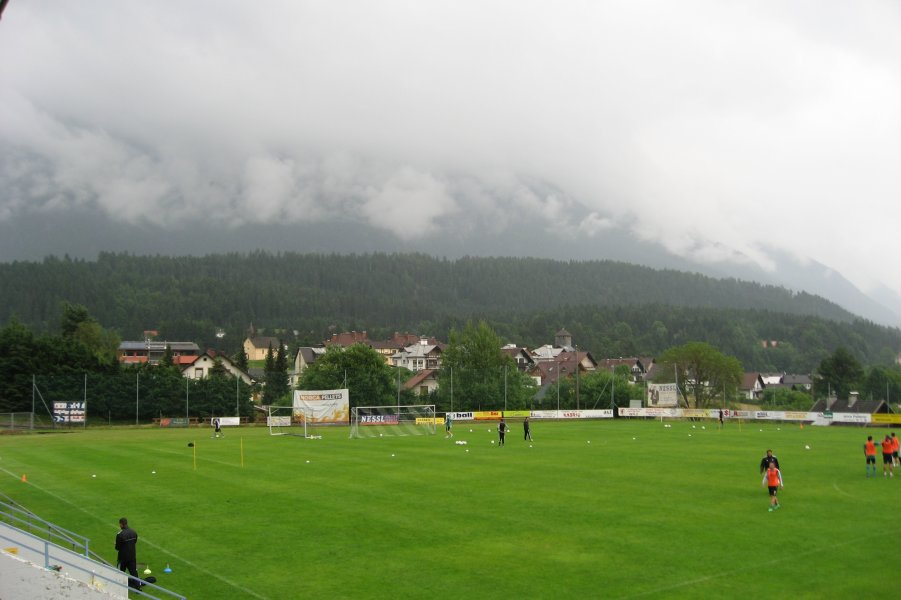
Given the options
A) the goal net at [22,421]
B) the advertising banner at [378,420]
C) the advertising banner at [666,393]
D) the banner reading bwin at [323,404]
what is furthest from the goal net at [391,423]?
the goal net at [22,421]

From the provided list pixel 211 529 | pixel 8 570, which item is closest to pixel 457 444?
pixel 211 529

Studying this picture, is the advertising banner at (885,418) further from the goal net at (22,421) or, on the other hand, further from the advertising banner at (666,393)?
the goal net at (22,421)

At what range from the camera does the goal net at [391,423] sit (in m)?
63.7

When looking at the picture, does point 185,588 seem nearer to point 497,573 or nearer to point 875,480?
point 497,573

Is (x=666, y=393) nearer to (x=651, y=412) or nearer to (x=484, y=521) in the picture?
(x=651, y=412)

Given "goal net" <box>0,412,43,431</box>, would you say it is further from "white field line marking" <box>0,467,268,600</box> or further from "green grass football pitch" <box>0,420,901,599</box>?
"white field line marking" <box>0,467,268,600</box>

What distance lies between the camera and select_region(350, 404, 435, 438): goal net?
63.7 m

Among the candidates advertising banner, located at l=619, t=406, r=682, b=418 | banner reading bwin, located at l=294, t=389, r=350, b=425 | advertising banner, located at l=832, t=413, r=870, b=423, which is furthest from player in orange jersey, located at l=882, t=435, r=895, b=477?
advertising banner, located at l=619, t=406, r=682, b=418

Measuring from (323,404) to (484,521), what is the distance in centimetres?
4978

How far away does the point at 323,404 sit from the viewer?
71250 millimetres

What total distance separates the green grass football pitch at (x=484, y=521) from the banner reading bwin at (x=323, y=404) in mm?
25622

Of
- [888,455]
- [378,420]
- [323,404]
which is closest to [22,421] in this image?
[323,404]

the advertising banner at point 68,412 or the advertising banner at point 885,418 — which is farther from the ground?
the advertising banner at point 68,412

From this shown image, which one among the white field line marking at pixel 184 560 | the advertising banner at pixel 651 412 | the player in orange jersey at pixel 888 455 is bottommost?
the advertising banner at pixel 651 412
